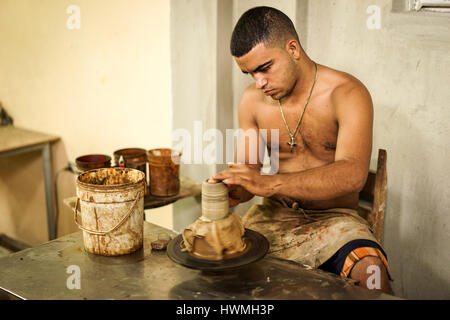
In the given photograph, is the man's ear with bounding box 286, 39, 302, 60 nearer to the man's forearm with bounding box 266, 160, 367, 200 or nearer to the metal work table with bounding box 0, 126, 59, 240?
the man's forearm with bounding box 266, 160, 367, 200

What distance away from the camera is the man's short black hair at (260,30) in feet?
7.54

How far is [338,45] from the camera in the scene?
9.82ft

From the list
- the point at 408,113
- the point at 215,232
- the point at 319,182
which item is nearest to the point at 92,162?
the point at 215,232

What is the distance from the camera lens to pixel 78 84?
4254mm

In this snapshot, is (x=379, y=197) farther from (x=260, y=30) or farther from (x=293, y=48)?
(x=260, y=30)

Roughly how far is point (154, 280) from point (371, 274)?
2.97 feet

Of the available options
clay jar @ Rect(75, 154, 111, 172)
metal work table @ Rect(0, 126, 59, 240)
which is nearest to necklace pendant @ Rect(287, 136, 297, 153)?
clay jar @ Rect(75, 154, 111, 172)

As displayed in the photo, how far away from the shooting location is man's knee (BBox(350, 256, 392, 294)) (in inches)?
77.7

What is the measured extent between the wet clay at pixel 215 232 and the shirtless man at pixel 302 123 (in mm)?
95

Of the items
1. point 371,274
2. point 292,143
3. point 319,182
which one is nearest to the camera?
point 371,274

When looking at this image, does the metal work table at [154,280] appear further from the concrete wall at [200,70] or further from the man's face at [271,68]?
the concrete wall at [200,70]

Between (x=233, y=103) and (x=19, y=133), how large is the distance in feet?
7.69

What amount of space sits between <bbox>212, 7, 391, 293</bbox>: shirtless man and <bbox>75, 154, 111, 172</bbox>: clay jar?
0.92m

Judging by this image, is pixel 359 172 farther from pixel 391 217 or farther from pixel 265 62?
pixel 391 217
